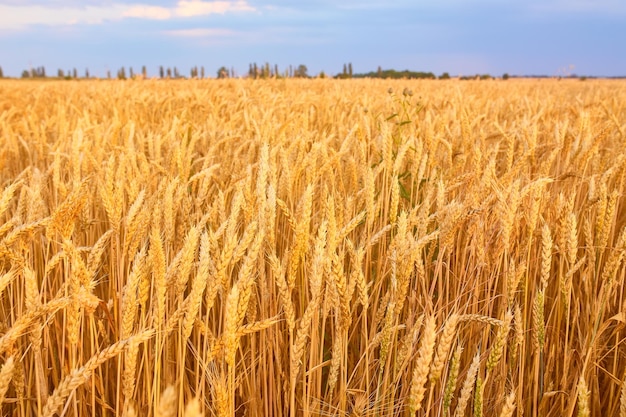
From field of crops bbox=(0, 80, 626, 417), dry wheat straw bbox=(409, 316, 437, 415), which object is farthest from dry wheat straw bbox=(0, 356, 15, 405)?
dry wheat straw bbox=(409, 316, 437, 415)

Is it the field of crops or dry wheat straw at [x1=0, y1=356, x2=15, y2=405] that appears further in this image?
the field of crops

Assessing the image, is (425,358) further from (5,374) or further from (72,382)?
(5,374)

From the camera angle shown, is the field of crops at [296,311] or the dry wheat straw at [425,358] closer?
the dry wheat straw at [425,358]

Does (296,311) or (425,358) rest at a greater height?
(425,358)

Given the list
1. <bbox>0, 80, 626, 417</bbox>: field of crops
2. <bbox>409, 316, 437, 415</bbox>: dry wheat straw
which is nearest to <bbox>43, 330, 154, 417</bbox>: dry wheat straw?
<bbox>0, 80, 626, 417</bbox>: field of crops

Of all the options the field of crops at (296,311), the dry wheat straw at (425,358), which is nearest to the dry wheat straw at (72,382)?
Result: the field of crops at (296,311)

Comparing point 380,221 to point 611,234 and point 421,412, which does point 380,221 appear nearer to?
point 421,412

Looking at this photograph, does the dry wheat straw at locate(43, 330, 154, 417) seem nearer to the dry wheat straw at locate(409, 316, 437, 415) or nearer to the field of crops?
the field of crops

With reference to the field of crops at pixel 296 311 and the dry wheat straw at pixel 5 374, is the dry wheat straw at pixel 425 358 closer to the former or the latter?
the field of crops at pixel 296 311

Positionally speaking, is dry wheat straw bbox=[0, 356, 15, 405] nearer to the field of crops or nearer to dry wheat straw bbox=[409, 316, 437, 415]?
the field of crops

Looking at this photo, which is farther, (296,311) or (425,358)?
(296,311)

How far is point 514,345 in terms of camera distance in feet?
4.11

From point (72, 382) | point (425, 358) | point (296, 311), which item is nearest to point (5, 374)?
point (72, 382)

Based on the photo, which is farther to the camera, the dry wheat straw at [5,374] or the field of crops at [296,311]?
the field of crops at [296,311]
